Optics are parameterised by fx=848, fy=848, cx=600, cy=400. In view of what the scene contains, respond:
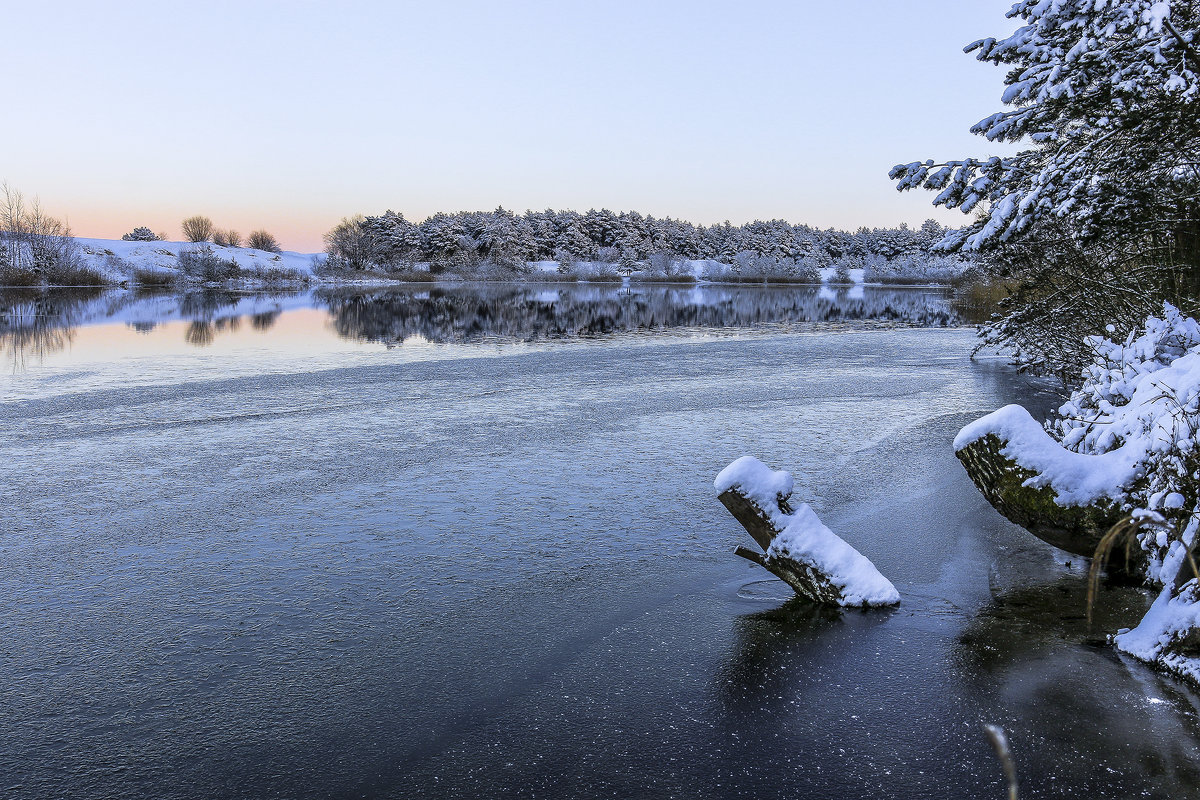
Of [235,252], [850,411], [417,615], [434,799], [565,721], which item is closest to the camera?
[434,799]

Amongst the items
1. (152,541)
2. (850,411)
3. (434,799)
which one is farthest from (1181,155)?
(152,541)

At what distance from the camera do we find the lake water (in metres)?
4.25

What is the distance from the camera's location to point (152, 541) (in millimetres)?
7438

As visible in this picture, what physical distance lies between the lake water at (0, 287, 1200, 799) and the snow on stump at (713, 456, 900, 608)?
193 mm

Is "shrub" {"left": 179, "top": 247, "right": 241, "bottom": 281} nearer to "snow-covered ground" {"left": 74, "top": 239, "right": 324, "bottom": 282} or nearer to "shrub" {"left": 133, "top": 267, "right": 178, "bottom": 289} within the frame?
"snow-covered ground" {"left": 74, "top": 239, "right": 324, "bottom": 282}

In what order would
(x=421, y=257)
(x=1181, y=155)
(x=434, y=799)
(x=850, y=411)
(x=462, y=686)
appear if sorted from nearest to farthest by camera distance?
(x=434, y=799) < (x=462, y=686) < (x=1181, y=155) < (x=850, y=411) < (x=421, y=257)

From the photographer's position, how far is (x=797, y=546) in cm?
614

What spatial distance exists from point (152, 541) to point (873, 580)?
6056 mm

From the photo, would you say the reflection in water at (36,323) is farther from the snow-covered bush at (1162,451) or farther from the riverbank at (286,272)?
the snow-covered bush at (1162,451)

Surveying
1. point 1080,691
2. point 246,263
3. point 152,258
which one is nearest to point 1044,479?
point 1080,691

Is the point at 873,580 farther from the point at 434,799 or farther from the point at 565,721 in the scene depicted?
the point at 434,799

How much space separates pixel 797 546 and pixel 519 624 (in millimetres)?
2065

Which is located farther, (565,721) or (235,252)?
(235,252)

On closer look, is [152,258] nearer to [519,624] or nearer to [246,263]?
[246,263]
